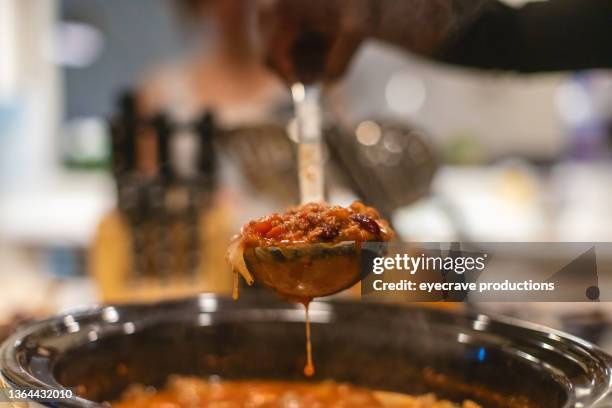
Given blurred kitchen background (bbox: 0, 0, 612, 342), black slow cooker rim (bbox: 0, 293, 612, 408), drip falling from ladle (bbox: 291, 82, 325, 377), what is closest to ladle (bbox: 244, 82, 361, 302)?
drip falling from ladle (bbox: 291, 82, 325, 377)

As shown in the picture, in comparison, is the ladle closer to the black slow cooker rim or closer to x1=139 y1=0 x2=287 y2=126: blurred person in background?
the black slow cooker rim

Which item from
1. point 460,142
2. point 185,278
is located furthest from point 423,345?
point 460,142

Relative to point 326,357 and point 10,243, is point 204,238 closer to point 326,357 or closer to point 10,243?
point 326,357

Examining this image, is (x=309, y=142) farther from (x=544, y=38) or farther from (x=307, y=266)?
(x=544, y=38)

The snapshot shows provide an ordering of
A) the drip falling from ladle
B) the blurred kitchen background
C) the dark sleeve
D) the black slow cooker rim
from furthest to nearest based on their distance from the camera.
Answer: the blurred kitchen background
the dark sleeve
the drip falling from ladle
the black slow cooker rim

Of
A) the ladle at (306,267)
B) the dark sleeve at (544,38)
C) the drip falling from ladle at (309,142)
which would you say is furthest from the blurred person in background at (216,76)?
the ladle at (306,267)

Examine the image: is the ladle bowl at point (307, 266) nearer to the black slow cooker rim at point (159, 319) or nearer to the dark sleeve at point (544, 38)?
the black slow cooker rim at point (159, 319)
